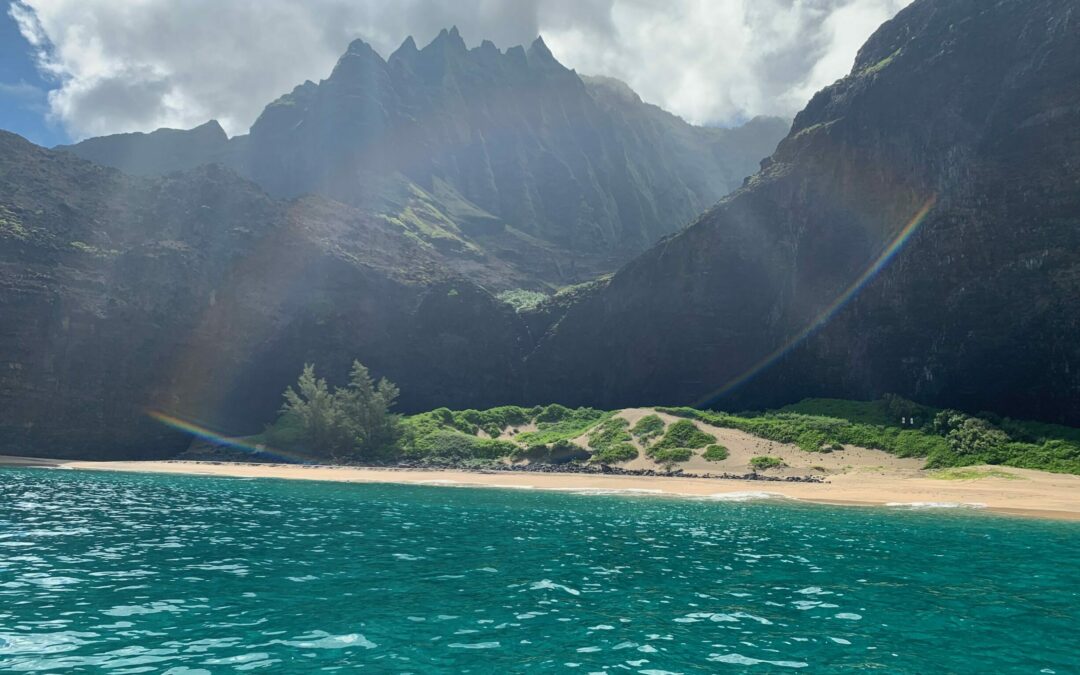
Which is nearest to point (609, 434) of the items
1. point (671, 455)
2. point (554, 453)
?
point (554, 453)

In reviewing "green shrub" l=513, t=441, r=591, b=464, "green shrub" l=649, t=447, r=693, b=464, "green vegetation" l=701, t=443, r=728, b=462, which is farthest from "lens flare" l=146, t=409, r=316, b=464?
"green vegetation" l=701, t=443, r=728, b=462

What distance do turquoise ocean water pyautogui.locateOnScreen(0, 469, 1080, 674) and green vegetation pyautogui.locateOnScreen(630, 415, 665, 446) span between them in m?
36.1

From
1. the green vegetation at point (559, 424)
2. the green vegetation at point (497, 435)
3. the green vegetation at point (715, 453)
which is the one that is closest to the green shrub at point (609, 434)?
the green vegetation at point (497, 435)

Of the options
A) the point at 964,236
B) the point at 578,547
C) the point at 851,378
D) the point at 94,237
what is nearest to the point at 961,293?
the point at 964,236

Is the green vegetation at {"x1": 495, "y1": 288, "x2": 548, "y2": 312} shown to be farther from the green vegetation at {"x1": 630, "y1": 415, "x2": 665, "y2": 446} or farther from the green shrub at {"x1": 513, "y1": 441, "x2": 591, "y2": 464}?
the green vegetation at {"x1": 630, "y1": 415, "x2": 665, "y2": 446}

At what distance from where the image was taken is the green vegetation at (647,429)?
64562 millimetres

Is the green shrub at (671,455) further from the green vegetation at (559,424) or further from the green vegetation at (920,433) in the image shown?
the green vegetation at (559,424)

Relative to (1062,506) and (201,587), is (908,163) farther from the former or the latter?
(201,587)

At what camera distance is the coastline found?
34.7 metres

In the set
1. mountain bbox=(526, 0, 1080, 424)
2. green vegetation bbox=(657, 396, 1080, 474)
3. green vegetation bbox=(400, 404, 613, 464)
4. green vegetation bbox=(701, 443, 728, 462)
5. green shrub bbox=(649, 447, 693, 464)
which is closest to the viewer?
green vegetation bbox=(657, 396, 1080, 474)

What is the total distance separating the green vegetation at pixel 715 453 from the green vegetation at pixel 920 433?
5149mm

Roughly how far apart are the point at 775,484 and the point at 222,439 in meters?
72.7

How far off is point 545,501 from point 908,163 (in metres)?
57.6

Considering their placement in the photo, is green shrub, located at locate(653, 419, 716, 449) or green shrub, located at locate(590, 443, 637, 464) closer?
green shrub, located at locate(653, 419, 716, 449)
